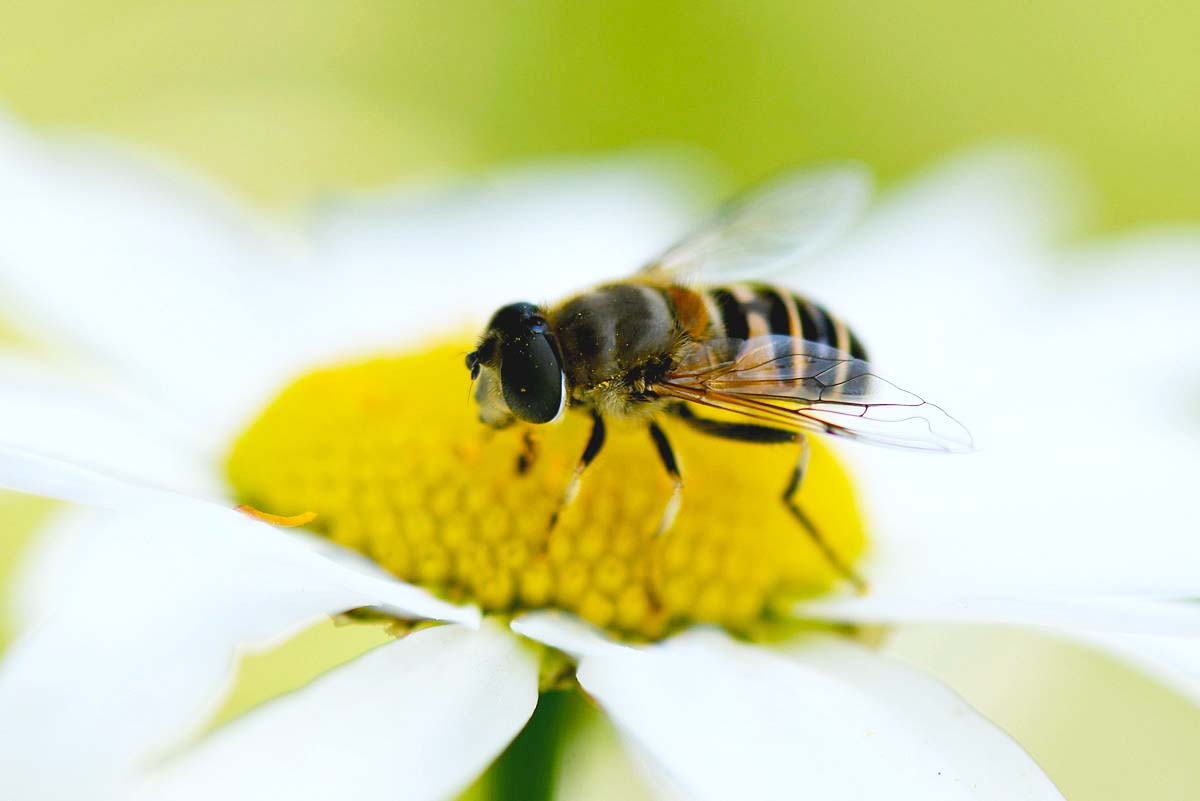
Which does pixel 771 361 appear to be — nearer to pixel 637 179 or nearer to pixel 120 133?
pixel 637 179

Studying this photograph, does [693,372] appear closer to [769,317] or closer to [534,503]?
[769,317]

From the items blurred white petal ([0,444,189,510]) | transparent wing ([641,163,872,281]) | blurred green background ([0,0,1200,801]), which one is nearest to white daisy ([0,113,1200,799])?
blurred white petal ([0,444,189,510])

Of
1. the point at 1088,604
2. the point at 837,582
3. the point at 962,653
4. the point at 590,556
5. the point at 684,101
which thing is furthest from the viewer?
the point at 684,101

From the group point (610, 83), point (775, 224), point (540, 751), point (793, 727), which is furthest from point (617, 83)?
point (793, 727)

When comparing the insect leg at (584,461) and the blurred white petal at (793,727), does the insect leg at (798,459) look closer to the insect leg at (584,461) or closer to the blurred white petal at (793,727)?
the insect leg at (584,461)

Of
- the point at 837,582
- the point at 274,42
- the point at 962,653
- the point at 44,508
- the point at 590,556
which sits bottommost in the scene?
the point at 962,653

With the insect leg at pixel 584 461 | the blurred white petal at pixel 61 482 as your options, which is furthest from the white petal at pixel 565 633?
the blurred white petal at pixel 61 482

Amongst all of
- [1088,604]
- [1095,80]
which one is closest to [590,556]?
→ [1088,604]
